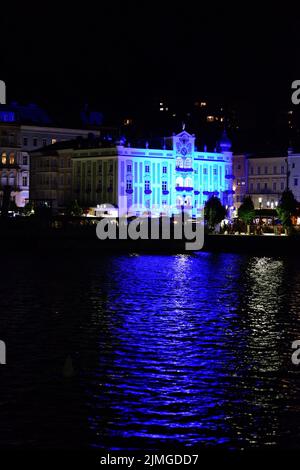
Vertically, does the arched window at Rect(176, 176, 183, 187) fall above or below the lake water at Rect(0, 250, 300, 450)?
above

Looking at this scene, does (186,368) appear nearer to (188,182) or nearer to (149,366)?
(149,366)

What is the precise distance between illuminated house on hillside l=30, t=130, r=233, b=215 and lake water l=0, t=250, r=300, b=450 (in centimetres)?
7238

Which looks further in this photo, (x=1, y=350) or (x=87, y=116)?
(x=87, y=116)

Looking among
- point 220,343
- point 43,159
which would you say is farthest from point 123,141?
point 220,343

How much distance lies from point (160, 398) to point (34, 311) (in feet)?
54.1

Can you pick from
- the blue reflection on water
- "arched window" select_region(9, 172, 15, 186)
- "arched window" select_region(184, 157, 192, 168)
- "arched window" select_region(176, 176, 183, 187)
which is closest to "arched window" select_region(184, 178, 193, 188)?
"arched window" select_region(176, 176, 183, 187)

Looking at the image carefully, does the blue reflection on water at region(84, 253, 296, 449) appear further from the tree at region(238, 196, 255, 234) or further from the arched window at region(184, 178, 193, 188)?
the arched window at region(184, 178, 193, 188)

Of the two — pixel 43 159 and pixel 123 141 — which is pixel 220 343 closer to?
pixel 123 141

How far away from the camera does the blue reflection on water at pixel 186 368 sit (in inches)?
732

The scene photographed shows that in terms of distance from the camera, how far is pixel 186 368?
80.2 feet

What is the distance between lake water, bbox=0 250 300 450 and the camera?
18.5 meters

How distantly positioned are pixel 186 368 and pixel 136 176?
9891 centimetres

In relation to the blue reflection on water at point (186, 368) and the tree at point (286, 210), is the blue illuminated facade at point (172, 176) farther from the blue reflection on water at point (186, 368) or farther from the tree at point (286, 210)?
the blue reflection on water at point (186, 368)
